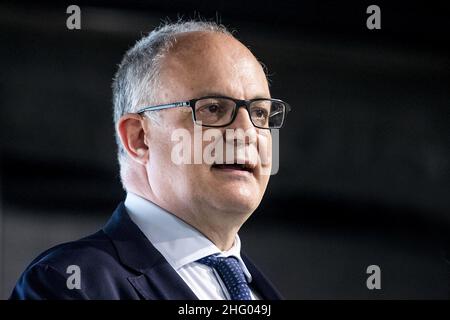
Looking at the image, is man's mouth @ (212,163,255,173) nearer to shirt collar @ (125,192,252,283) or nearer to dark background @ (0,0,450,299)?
shirt collar @ (125,192,252,283)

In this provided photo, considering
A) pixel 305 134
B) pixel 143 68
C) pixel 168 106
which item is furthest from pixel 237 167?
pixel 305 134

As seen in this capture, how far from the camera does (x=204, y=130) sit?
120 cm

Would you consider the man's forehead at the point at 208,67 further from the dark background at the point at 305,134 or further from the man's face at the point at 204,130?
the dark background at the point at 305,134

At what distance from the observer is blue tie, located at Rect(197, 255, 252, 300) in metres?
1.17

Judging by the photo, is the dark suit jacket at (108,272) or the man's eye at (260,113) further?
the man's eye at (260,113)

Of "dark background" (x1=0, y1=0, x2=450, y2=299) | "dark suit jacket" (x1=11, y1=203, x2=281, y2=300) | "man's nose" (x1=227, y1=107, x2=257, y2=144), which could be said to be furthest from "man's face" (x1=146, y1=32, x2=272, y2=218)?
"dark background" (x1=0, y1=0, x2=450, y2=299)

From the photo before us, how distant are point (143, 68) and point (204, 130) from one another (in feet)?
0.61

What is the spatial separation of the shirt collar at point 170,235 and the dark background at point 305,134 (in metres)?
0.24

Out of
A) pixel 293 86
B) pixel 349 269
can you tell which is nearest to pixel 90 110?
pixel 293 86

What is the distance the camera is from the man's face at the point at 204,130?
3.86ft

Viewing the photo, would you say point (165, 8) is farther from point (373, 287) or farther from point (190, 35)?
point (373, 287)

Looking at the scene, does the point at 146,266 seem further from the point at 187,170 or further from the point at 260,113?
the point at 260,113

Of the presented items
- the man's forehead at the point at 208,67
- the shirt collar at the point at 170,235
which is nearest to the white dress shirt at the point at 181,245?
the shirt collar at the point at 170,235

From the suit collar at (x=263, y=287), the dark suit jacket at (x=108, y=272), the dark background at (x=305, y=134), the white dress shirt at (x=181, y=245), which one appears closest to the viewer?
the dark suit jacket at (x=108, y=272)
